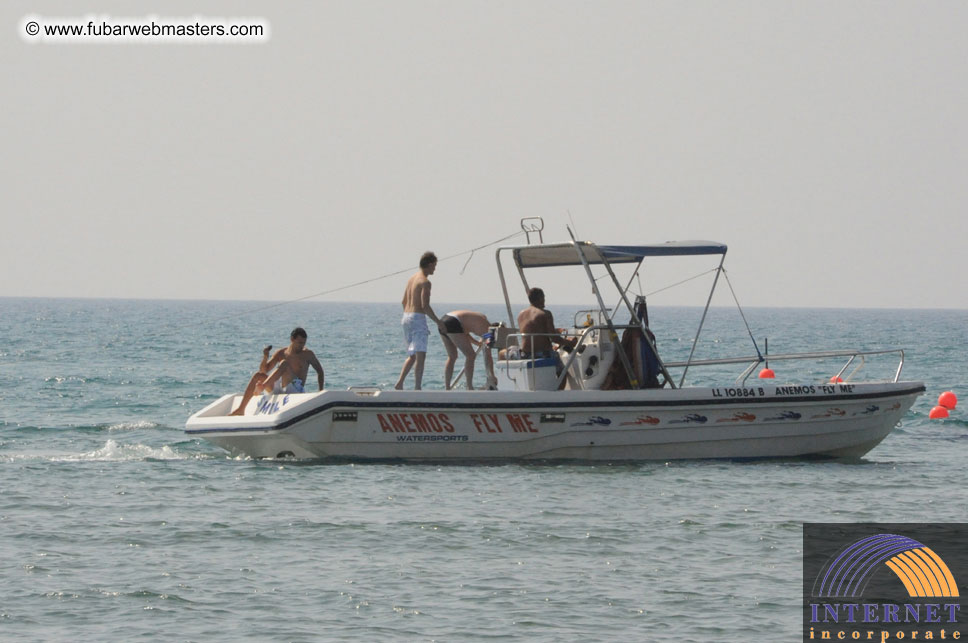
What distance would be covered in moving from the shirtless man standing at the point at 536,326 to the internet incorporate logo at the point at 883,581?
3.89 m

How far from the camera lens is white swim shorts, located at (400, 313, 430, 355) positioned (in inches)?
564

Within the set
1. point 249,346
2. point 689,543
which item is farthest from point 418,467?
point 249,346

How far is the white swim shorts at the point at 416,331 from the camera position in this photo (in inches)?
564

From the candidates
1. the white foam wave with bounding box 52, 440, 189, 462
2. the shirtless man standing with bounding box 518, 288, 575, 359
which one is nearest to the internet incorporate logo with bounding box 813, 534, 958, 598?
the shirtless man standing with bounding box 518, 288, 575, 359

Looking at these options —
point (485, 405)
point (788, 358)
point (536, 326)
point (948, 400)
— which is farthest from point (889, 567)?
point (948, 400)

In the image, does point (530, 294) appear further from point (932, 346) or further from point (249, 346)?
point (932, 346)

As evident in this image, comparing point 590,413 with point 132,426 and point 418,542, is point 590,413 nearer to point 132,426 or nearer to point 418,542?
point 418,542

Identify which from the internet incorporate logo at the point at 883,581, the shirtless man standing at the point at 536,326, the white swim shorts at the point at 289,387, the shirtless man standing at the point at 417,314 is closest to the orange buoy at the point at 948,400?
the shirtless man standing at the point at 536,326

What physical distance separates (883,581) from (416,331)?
611 cm

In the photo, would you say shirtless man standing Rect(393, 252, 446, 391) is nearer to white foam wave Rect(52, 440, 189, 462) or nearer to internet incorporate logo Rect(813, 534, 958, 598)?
white foam wave Rect(52, 440, 189, 462)

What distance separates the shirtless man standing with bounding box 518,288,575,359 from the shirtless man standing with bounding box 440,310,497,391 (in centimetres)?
40

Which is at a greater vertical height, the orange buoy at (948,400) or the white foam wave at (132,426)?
the orange buoy at (948,400)

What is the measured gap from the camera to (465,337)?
1467 cm

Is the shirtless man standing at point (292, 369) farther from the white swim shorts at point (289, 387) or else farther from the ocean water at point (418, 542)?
the ocean water at point (418, 542)
